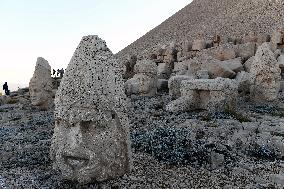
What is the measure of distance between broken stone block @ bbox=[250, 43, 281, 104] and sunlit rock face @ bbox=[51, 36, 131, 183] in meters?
9.40

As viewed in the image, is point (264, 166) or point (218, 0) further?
point (218, 0)

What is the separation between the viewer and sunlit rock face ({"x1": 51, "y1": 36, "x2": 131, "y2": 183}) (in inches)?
250

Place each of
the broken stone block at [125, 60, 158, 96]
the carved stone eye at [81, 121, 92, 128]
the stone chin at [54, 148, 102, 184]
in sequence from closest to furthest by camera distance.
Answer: the stone chin at [54, 148, 102, 184] < the carved stone eye at [81, 121, 92, 128] < the broken stone block at [125, 60, 158, 96]

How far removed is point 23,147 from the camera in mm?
9273

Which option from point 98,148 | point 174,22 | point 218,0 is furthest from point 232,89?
point 218,0

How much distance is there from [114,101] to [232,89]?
26.0 feet

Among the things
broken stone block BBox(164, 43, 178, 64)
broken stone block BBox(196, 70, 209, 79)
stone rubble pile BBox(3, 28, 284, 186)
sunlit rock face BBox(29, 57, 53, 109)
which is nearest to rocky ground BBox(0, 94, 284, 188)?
stone rubble pile BBox(3, 28, 284, 186)

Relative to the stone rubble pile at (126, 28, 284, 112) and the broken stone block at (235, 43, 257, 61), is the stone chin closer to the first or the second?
the stone rubble pile at (126, 28, 284, 112)

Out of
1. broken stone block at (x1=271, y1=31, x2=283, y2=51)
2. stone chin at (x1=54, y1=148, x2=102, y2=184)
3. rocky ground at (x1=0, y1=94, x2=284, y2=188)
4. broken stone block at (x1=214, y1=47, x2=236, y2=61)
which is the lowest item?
rocky ground at (x1=0, y1=94, x2=284, y2=188)

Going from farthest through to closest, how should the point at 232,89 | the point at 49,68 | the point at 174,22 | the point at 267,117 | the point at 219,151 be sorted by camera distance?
the point at 174,22
the point at 49,68
the point at 232,89
the point at 267,117
the point at 219,151

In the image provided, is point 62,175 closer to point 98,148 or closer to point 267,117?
point 98,148

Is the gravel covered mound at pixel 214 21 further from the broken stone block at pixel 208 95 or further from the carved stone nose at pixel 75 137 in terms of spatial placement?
the carved stone nose at pixel 75 137

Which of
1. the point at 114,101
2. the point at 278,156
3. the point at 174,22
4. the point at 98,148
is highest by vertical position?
the point at 174,22

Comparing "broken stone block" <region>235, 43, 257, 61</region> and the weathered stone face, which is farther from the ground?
"broken stone block" <region>235, 43, 257, 61</region>
